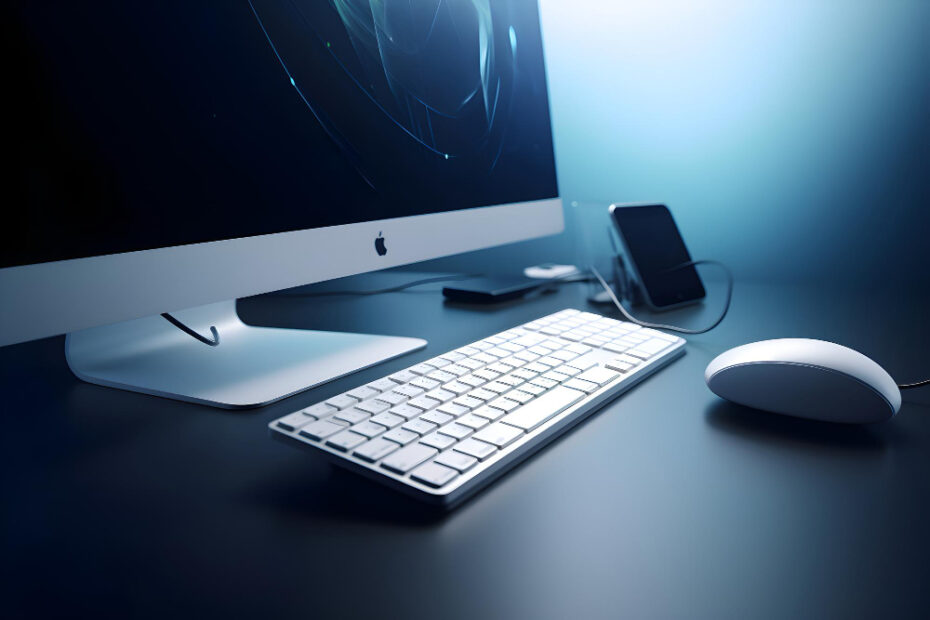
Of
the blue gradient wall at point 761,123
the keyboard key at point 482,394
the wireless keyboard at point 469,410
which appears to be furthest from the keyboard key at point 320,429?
the blue gradient wall at point 761,123

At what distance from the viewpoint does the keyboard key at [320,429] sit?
36 cm

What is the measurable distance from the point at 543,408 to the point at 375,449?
0.13m

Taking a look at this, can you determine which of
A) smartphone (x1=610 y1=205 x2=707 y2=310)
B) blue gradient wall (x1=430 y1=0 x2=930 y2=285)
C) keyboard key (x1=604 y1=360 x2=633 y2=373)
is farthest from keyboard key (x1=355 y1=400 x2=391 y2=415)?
blue gradient wall (x1=430 y1=0 x2=930 y2=285)

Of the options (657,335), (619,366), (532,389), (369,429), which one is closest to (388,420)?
(369,429)

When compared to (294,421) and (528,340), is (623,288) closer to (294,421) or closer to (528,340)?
(528,340)

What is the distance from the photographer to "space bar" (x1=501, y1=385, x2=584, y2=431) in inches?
15.4

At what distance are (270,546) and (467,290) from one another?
0.67 meters

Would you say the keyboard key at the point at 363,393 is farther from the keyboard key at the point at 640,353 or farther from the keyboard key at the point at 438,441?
the keyboard key at the point at 640,353

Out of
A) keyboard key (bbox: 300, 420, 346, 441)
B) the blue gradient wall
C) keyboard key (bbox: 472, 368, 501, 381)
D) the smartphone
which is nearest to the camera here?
keyboard key (bbox: 300, 420, 346, 441)

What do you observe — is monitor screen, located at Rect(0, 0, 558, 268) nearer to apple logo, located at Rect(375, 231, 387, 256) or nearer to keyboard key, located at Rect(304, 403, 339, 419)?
apple logo, located at Rect(375, 231, 387, 256)

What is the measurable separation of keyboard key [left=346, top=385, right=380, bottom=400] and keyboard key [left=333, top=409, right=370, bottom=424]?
0.03 m

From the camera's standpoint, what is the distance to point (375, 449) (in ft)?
1.12

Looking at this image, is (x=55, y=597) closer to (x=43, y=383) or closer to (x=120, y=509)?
(x=120, y=509)

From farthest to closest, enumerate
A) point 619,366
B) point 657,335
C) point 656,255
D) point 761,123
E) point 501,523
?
point 761,123 → point 656,255 → point 657,335 → point 619,366 → point 501,523
